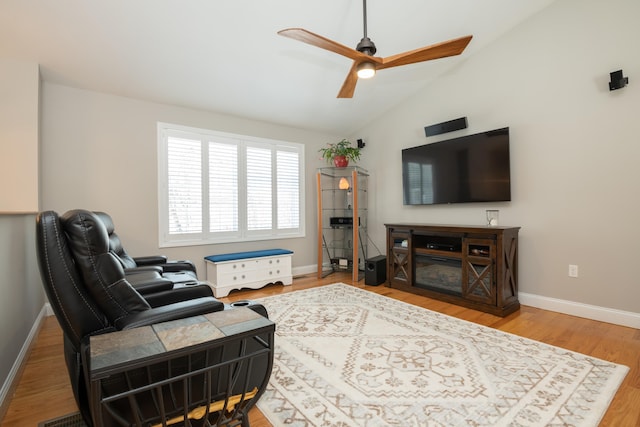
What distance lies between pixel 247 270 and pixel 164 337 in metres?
3.14

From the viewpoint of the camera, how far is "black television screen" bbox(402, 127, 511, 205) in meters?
3.61

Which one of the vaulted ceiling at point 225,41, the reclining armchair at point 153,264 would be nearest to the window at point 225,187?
the vaulted ceiling at point 225,41

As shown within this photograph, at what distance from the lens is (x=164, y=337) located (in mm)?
1159

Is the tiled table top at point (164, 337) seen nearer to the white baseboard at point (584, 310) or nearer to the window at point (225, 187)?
the window at point (225, 187)

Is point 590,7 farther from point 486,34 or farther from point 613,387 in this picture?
point 613,387

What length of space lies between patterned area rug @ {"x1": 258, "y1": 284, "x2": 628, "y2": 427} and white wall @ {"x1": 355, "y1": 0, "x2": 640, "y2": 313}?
4.01 ft

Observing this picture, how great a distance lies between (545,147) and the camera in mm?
3361

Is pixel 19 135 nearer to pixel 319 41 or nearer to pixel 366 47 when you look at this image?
pixel 319 41

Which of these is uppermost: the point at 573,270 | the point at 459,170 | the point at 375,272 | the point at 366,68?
the point at 366,68

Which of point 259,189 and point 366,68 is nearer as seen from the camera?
point 366,68

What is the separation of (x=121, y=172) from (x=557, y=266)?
513cm

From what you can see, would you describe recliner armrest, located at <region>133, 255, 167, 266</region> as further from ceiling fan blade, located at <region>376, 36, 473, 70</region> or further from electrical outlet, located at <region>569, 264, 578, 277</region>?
electrical outlet, located at <region>569, 264, 578, 277</region>

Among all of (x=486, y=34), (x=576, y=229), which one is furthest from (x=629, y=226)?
(x=486, y=34)

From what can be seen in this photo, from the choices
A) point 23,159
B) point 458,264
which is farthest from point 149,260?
point 458,264
